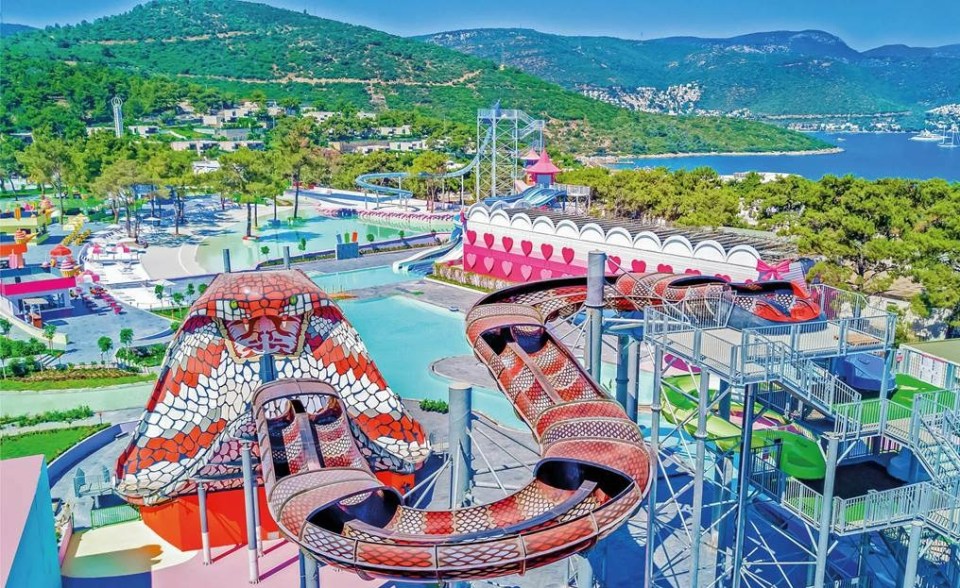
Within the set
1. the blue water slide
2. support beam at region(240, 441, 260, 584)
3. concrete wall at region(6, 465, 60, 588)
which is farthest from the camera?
the blue water slide

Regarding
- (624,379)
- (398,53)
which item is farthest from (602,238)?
(398,53)

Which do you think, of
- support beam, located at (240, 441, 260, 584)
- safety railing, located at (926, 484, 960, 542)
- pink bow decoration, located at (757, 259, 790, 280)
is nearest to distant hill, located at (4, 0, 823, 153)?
pink bow decoration, located at (757, 259, 790, 280)

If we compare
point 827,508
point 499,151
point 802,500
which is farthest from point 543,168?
point 827,508

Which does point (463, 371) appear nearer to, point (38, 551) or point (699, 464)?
point (38, 551)

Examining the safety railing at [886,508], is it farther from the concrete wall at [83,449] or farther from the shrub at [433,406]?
the concrete wall at [83,449]

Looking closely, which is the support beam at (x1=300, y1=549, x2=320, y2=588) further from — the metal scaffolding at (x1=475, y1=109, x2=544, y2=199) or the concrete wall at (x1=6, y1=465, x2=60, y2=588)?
the metal scaffolding at (x1=475, y1=109, x2=544, y2=199)

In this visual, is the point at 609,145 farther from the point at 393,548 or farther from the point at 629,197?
the point at 393,548
